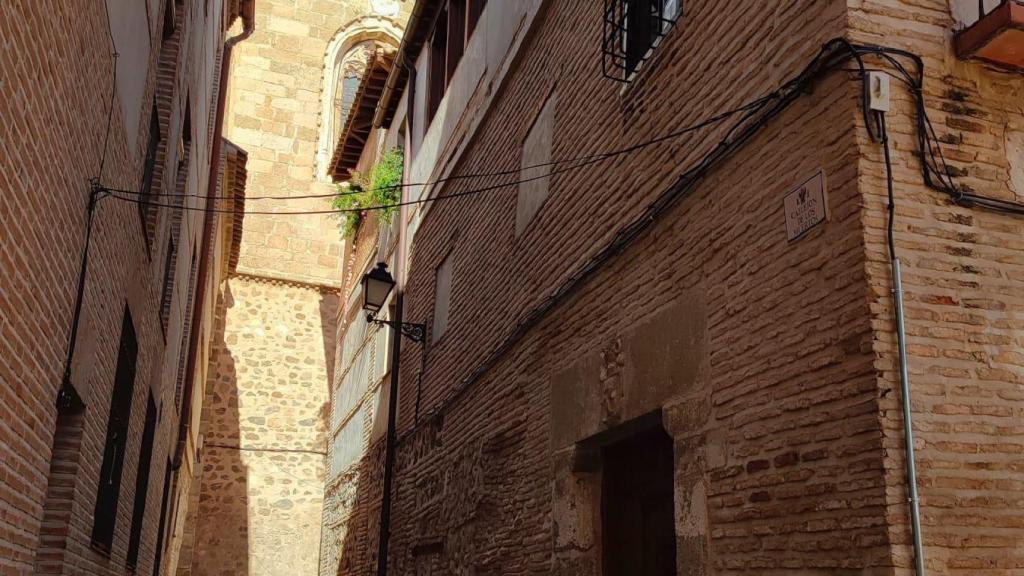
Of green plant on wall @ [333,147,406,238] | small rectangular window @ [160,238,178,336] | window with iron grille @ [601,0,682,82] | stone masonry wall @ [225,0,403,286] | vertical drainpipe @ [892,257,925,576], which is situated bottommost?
vertical drainpipe @ [892,257,925,576]

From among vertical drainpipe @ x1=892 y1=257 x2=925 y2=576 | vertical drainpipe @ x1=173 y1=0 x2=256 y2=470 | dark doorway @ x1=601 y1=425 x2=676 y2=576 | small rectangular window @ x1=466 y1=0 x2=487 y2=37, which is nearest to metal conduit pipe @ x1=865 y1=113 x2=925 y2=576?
vertical drainpipe @ x1=892 y1=257 x2=925 y2=576

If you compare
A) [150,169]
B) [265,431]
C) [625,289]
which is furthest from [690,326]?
[265,431]

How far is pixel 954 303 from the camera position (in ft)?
12.5

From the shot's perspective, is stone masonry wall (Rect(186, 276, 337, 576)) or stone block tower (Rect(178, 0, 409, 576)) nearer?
stone masonry wall (Rect(186, 276, 337, 576))

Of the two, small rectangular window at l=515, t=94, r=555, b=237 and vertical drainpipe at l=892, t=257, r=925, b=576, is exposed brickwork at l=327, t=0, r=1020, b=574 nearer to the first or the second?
vertical drainpipe at l=892, t=257, r=925, b=576

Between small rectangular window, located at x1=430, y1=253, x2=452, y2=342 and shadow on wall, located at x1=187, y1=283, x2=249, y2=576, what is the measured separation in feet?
34.3

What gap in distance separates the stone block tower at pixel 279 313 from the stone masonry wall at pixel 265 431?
0.02 metres

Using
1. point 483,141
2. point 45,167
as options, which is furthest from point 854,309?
point 483,141

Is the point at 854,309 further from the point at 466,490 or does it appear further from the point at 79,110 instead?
the point at 466,490

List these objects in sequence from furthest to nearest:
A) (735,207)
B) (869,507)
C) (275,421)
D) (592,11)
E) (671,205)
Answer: (275,421) → (592,11) → (671,205) → (735,207) → (869,507)

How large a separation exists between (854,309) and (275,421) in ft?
61.0

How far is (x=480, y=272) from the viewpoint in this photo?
9523 millimetres

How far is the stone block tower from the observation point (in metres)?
20.0

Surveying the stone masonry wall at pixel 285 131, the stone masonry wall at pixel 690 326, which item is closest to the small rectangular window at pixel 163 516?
the stone masonry wall at pixel 690 326
